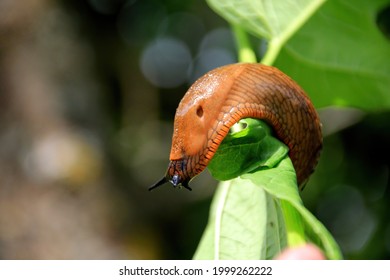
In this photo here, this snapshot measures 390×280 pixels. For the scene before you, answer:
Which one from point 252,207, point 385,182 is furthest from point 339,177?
point 252,207

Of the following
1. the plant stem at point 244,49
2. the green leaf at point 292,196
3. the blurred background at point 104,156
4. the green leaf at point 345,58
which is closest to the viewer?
the green leaf at point 292,196

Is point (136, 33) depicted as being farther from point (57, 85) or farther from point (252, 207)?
point (252, 207)

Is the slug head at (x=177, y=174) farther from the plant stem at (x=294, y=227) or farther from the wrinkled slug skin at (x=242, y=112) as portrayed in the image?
the plant stem at (x=294, y=227)

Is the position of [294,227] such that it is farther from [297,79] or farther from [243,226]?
[297,79]

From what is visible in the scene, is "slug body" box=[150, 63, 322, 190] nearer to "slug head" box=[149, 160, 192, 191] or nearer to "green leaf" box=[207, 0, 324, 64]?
"slug head" box=[149, 160, 192, 191]

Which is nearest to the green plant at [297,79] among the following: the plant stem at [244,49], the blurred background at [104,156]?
the plant stem at [244,49]

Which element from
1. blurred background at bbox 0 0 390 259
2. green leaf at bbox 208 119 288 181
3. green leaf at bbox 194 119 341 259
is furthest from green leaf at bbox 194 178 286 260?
blurred background at bbox 0 0 390 259
